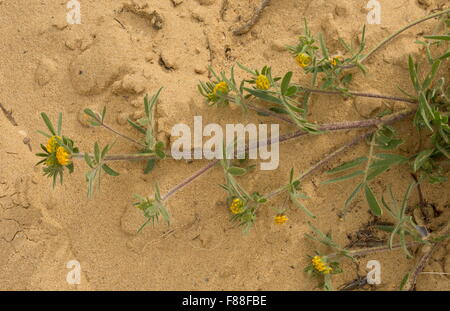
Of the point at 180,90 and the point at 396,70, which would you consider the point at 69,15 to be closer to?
the point at 180,90

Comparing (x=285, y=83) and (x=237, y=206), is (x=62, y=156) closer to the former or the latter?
(x=237, y=206)

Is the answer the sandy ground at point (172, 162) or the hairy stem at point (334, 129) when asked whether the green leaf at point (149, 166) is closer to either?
the sandy ground at point (172, 162)

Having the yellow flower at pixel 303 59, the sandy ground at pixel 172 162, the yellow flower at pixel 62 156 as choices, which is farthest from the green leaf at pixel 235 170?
the yellow flower at pixel 62 156

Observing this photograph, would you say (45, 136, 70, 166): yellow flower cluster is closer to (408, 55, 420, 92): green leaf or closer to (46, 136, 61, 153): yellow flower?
(46, 136, 61, 153): yellow flower

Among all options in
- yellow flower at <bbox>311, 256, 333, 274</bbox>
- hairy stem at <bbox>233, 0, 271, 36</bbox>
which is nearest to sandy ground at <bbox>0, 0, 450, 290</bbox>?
hairy stem at <bbox>233, 0, 271, 36</bbox>

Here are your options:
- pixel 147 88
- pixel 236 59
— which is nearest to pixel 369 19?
pixel 236 59
